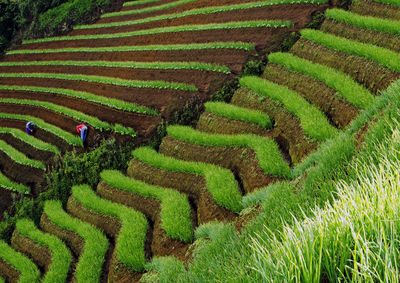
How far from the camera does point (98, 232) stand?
7.44m

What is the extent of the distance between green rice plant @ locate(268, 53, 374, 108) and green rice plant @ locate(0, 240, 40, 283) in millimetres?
7645

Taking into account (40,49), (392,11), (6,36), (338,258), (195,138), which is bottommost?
(195,138)

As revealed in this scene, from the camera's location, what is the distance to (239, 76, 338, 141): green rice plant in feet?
20.0

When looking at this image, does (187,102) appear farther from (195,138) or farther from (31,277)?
(31,277)

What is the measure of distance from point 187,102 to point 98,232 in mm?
4552

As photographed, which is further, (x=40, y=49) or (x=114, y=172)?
(x=40, y=49)

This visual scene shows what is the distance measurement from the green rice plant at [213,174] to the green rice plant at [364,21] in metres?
5.30

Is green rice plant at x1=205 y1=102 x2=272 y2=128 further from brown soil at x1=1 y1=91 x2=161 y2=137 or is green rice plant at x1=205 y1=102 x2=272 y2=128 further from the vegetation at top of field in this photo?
the vegetation at top of field

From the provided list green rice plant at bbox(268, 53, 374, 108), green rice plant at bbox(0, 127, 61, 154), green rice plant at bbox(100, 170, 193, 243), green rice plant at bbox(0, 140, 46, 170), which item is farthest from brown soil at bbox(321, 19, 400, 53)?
green rice plant at bbox(0, 140, 46, 170)

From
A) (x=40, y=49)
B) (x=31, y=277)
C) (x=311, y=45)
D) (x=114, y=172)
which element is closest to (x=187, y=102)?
(x=114, y=172)

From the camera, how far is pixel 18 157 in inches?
517

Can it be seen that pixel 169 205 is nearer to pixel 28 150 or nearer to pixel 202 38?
pixel 202 38

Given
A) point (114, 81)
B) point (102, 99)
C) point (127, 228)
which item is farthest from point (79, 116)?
point (127, 228)

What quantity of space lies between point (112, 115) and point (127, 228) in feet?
19.1
